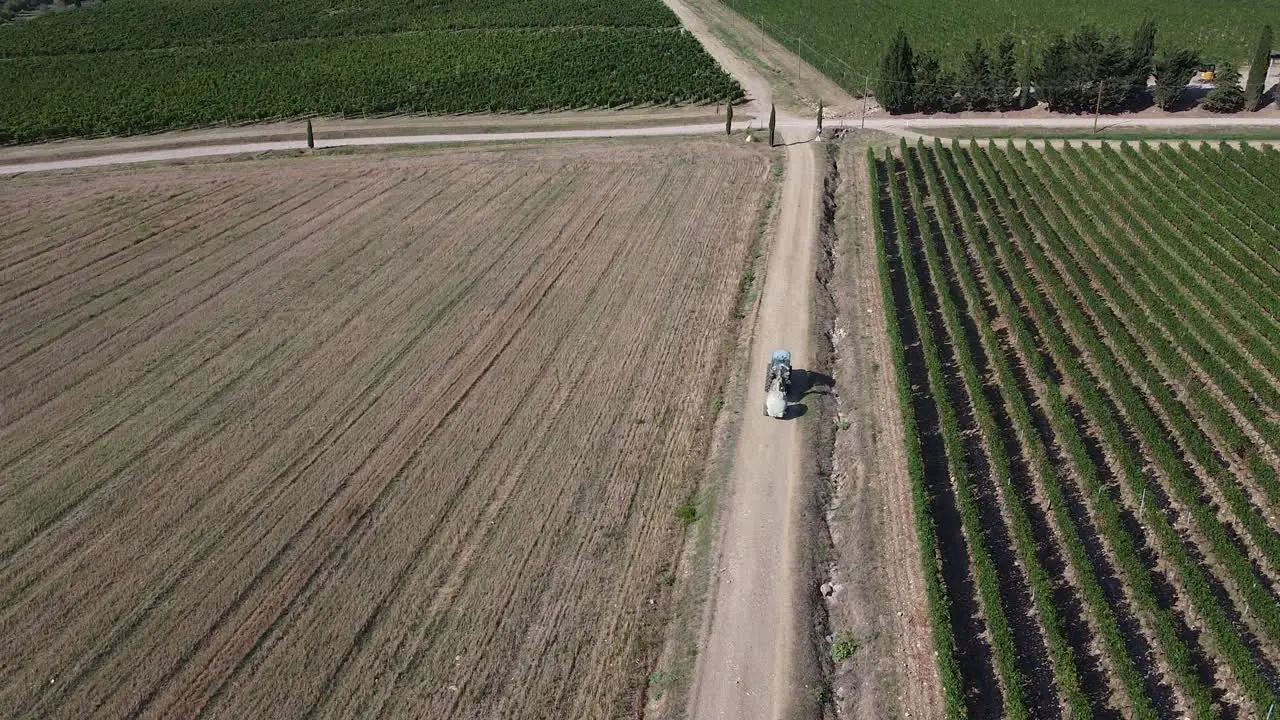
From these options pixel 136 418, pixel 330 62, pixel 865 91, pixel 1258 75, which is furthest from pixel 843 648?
pixel 330 62

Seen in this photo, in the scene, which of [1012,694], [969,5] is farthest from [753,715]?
[969,5]

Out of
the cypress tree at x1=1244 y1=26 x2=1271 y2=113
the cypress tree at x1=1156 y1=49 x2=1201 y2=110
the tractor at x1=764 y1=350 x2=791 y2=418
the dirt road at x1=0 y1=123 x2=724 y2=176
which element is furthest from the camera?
the cypress tree at x1=1156 y1=49 x2=1201 y2=110

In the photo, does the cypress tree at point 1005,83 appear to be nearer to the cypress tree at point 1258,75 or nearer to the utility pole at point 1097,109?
the utility pole at point 1097,109

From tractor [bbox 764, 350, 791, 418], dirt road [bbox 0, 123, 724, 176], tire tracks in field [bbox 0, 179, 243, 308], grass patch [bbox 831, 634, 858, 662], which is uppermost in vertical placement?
dirt road [bbox 0, 123, 724, 176]

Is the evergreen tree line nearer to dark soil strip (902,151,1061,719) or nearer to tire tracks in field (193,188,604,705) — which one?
dark soil strip (902,151,1061,719)

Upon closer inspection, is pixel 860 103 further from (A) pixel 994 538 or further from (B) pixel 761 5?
(A) pixel 994 538

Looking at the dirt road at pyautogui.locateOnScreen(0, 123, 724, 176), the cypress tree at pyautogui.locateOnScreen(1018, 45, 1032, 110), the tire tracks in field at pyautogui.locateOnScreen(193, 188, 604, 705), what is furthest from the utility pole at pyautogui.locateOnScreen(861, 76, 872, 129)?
the tire tracks in field at pyautogui.locateOnScreen(193, 188, 604, 705)

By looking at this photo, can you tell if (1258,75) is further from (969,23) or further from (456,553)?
(456,553)
